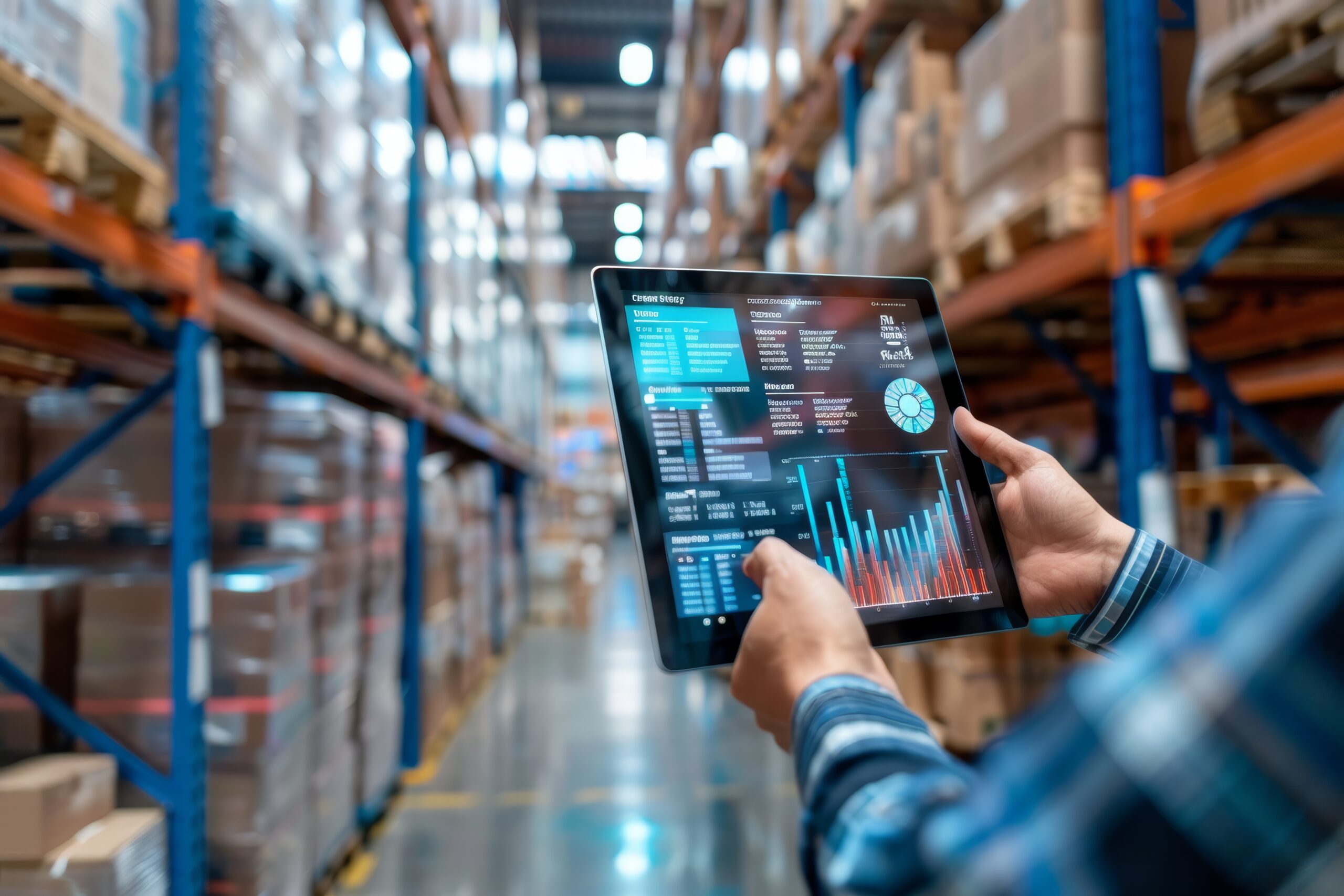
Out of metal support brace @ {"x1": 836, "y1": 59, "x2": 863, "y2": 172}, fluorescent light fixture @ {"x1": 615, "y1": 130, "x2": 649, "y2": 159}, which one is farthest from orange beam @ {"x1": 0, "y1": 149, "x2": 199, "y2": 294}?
fluorescent light fixture @ {"x1": 615, "y1": 130, "x2": 649, "y2": 159}

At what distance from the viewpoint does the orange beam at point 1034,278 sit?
2.51 m

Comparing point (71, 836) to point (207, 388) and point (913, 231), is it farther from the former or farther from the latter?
point (913, 231)

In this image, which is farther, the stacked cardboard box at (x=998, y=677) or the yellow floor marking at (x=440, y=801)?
the yellow floor marking at (x=440, y=801)

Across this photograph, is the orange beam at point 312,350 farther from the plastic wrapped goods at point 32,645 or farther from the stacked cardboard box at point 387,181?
the plastic wrapped goods at point 32,645

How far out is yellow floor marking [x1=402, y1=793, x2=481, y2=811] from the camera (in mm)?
3998

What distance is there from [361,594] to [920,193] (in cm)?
283

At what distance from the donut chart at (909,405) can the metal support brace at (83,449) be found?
1.96m

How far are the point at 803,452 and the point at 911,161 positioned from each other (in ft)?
9.87

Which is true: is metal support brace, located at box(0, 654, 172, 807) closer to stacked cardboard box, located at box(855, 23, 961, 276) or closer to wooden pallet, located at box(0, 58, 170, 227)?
wooden pallet, located at box(0, 58, 170, 227)

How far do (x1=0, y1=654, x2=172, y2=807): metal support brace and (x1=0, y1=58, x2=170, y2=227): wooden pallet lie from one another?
116 centimetres

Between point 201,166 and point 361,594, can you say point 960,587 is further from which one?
point 361,594

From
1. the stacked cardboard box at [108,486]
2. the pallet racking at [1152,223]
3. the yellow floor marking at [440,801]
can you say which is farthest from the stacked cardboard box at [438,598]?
the pallet racking at [1152,223]

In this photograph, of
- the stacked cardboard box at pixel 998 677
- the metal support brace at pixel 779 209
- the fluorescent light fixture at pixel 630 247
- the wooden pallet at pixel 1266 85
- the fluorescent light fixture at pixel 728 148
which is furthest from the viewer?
the fluorescent light fixture at pixel 630 247

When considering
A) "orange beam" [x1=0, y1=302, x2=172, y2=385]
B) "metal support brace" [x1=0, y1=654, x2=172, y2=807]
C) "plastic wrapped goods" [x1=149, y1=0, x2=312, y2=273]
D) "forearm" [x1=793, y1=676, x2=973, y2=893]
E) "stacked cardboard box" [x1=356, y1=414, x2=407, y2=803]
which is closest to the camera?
"forearm" [x1=793, y1=676, x2=973, y2=893]
